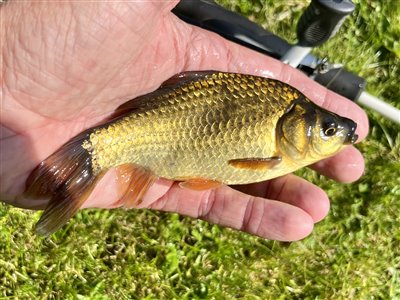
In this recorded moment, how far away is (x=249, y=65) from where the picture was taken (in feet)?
11.4

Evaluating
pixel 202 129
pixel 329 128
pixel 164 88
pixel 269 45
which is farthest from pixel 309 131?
pixel 269 45

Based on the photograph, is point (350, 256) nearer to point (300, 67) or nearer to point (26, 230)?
point (300, 67)

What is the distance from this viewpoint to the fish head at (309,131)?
300 cm

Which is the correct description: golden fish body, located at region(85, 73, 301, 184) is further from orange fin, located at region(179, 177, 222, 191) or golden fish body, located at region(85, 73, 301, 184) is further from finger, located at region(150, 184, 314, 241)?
finger, located at region(150, 184, 314, 241)

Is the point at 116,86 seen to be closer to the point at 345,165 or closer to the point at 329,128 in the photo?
the point at 329,128

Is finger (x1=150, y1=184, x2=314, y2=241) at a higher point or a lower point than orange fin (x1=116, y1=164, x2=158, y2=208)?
lower

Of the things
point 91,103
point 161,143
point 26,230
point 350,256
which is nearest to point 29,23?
point 91,103

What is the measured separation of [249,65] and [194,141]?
2.48ft

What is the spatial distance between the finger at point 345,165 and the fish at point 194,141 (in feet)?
1.42

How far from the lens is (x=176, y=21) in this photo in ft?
11.2

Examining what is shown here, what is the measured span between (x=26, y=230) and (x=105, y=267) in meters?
0.53

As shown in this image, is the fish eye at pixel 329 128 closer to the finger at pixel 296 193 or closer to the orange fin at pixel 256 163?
the orange fin at pixel 256 163

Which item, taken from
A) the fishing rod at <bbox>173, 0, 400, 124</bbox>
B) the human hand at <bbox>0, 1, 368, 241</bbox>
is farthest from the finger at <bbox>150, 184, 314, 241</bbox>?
the fishing rod at <bbox>173, 0, 400, 124</bbox>

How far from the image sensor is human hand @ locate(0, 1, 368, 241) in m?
2.74
